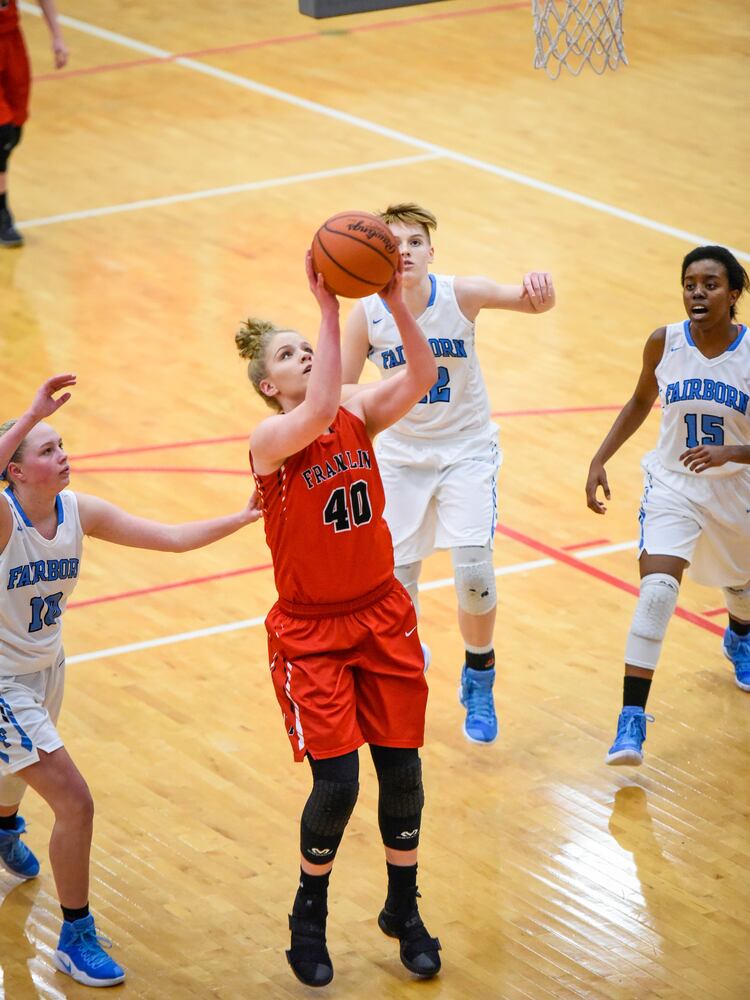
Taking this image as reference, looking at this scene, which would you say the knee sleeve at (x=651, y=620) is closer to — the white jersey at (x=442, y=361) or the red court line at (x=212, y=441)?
the white jersey at (x=442, y=361)

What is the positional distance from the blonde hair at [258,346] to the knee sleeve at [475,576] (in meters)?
1.66

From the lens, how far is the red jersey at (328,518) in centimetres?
502

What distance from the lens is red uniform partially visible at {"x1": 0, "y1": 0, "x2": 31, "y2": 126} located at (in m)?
12.5

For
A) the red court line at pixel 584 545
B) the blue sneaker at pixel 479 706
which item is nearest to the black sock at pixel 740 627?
the blue sneaker at pixel 479 706

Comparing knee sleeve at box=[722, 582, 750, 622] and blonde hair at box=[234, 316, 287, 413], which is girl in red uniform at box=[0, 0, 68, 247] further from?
blonde hair at box=[234, 316, 287, 413]

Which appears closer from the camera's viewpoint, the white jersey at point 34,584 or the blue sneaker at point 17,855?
the white jersey at point 34,584

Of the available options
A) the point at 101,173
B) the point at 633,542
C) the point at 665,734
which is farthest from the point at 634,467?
the point at 101,173

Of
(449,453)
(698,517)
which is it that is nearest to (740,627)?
(698,517)

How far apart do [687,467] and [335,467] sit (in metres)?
1.78

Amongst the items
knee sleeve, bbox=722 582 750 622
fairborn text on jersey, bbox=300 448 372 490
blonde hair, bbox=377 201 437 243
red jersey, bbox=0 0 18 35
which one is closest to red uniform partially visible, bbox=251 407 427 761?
fairborn text on jersey, bbox=300 448 372 490

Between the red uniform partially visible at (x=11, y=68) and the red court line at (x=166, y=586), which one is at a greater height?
the red uniform partially visible at (x=11, y=68)

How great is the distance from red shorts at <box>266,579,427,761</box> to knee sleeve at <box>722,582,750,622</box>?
237cm

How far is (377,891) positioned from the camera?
575 cm

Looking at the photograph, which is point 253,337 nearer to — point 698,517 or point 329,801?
point 329,801
